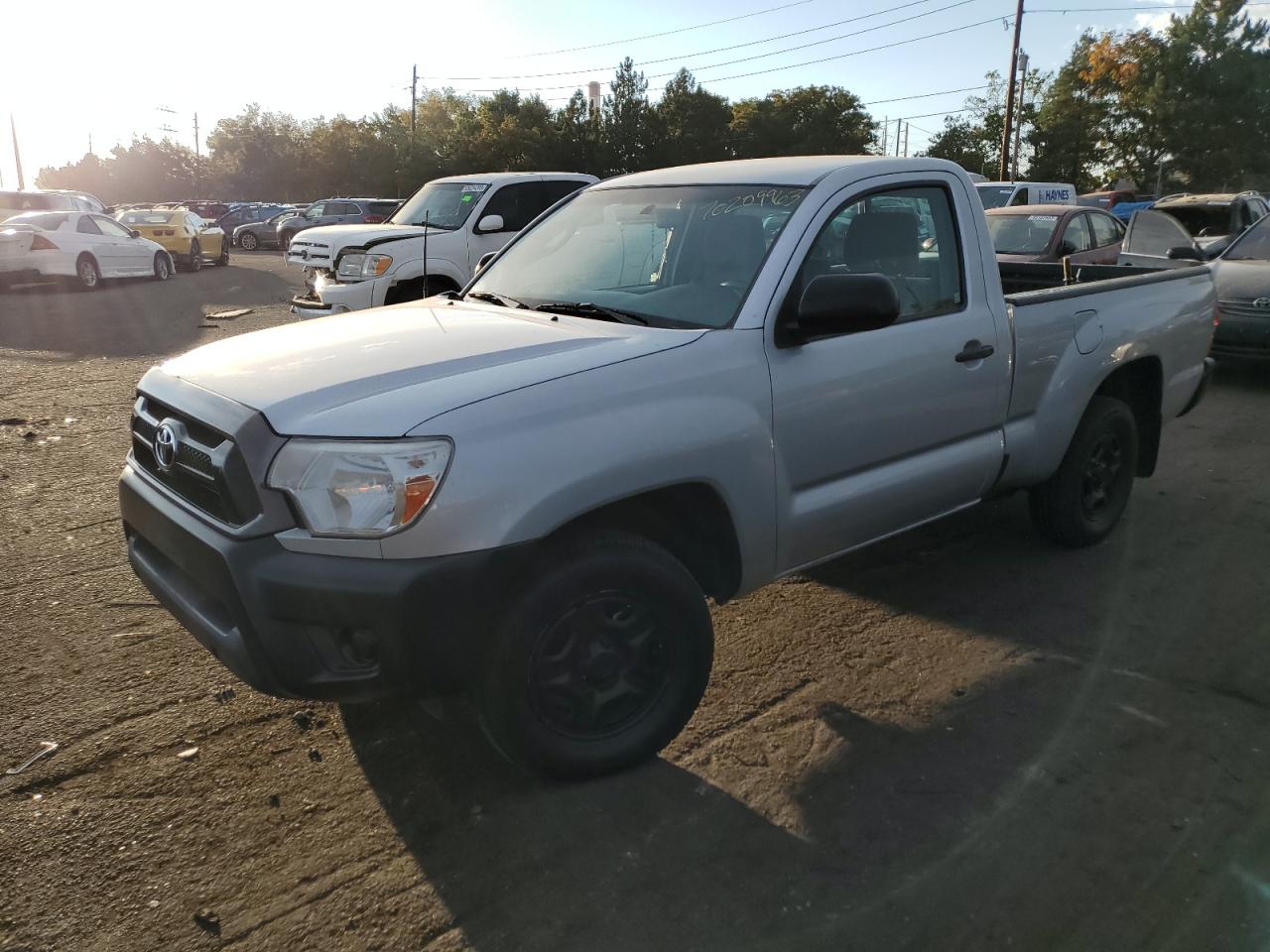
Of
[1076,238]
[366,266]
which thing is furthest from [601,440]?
[1076,238]

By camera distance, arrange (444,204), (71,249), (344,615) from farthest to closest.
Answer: (71,249) < (444,204) < (344,615)

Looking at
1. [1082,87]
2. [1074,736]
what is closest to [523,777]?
[1074,736]

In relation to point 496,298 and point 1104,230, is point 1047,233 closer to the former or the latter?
point 1104,230

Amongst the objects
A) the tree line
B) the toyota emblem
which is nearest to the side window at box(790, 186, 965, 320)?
the toyota emblem

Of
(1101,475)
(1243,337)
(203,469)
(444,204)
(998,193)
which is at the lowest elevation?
(1101,475)

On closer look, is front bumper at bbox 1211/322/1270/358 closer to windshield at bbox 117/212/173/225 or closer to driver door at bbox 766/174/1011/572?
driver door at bbox 766/174/1011/572

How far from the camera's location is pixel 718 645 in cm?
389

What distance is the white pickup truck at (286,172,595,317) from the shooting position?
9531 millimetres

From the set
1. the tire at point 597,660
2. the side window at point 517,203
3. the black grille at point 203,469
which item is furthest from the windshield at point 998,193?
the black grille at point 203,469

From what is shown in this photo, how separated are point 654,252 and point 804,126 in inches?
1833

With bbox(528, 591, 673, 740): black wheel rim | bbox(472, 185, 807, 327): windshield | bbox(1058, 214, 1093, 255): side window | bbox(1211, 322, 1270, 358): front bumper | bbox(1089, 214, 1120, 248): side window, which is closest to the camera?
bbox(528, 591, 673, 740): black wheel rim

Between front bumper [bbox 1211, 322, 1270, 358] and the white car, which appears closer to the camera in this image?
front bumper [bbox 1211, 322, 1270, 358]

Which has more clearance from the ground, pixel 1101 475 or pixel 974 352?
A: pixel 974 352

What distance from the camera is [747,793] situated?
9.60 ft
